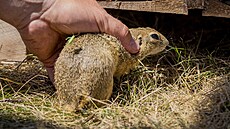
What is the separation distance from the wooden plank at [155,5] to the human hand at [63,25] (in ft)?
0.97

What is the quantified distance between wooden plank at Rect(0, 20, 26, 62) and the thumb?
0.93 meters

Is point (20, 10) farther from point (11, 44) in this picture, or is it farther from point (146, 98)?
point (146, 98)

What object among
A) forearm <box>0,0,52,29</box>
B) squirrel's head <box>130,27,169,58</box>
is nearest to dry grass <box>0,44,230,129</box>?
squirrel's head <box>130,27,169,58</box>

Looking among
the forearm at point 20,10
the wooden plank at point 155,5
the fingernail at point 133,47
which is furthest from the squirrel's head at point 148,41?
the forearm at point 20,10

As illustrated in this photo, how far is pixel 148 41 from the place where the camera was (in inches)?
134

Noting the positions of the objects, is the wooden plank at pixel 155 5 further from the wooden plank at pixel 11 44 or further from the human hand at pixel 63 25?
the wooden plank at pixel 11 44

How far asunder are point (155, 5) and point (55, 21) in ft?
2.37

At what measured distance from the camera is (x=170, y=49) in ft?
11.7

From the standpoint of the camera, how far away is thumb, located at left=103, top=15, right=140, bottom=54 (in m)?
3.09

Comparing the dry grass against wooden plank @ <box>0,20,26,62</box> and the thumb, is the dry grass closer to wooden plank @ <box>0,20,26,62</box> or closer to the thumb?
wooden plank @ <box>0,20,26,62</box>

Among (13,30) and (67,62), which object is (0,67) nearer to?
(13,30)

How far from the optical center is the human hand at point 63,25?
302 centimetres

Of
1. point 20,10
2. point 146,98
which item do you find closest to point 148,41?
point 146,98

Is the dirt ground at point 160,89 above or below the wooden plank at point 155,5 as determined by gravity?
below
